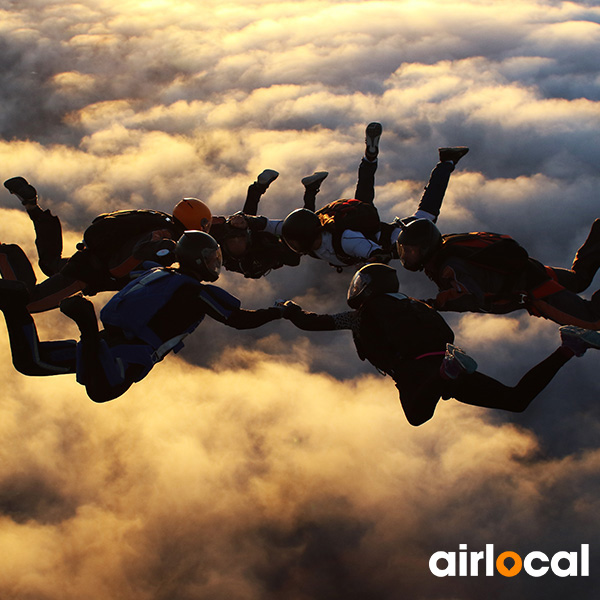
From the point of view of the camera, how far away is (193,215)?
848cm

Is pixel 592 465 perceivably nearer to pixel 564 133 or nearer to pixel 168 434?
pixel 564 133

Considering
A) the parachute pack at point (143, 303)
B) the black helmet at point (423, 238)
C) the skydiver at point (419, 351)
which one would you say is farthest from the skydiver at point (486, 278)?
the parachute pack at point (143, 303)

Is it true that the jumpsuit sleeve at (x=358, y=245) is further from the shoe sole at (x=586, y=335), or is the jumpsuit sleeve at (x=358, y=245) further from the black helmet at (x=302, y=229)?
the shoe sole at (x=586, y=335)

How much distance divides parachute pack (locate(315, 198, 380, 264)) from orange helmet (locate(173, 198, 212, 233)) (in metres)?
1.70

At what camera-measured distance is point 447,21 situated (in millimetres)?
87875

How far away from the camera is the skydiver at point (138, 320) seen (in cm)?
614

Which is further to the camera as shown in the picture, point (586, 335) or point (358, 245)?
point (358, 245)

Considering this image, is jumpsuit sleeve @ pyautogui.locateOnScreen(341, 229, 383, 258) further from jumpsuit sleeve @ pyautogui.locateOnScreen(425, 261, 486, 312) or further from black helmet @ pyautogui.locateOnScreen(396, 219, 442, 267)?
jumpsuit sleeve @ pyautogui.locateOnScreen(425, 261, 486, 312)

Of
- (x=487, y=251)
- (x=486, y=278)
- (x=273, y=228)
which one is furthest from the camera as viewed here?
(x=273, y=228)

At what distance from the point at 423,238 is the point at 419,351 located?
1602 millimetres

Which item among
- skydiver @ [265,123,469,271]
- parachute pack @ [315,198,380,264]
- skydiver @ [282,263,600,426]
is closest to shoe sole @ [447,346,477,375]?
skydiver @ [282,263,600,426]

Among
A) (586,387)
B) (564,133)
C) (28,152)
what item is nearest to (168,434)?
(28,152)

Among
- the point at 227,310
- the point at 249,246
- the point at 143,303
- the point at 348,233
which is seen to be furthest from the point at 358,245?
the point at 143,303

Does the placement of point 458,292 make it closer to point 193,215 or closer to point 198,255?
point 198,255
